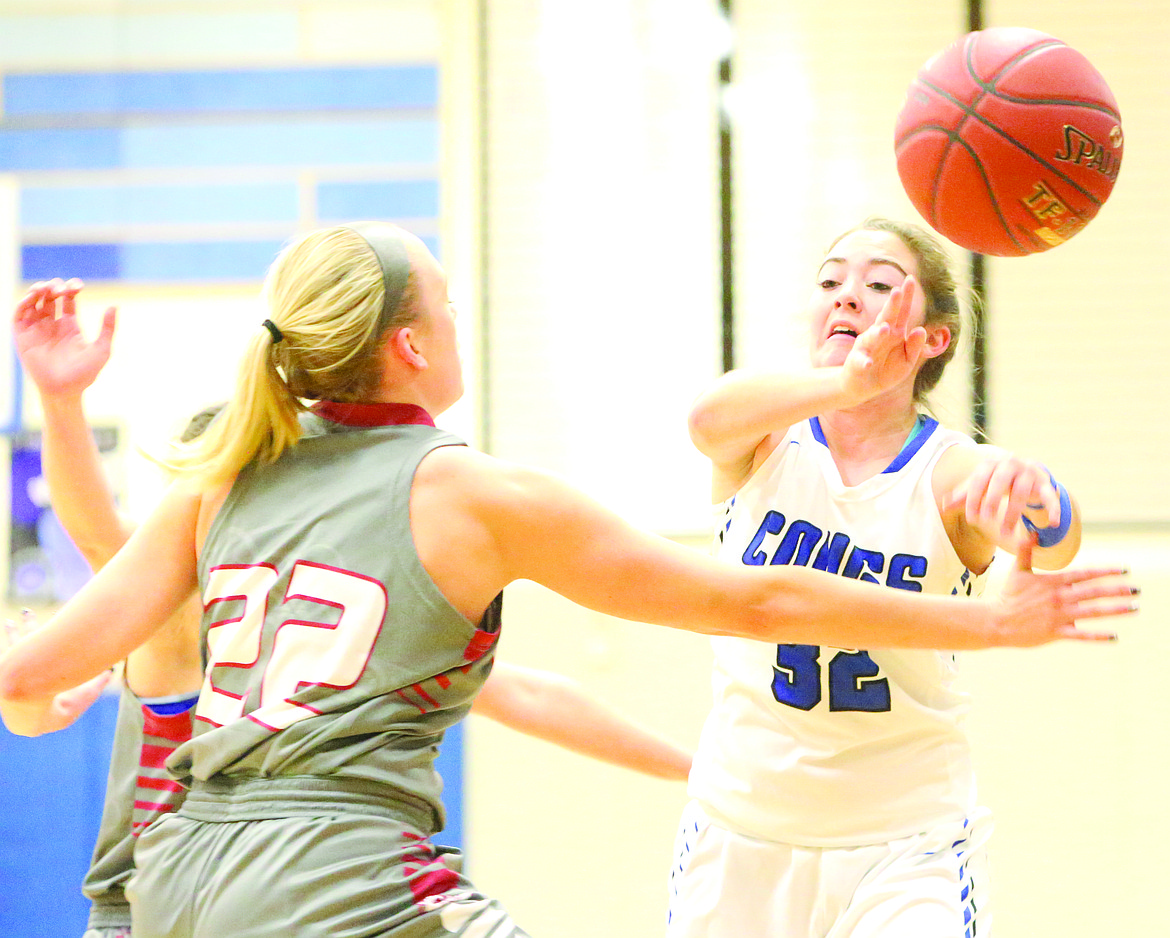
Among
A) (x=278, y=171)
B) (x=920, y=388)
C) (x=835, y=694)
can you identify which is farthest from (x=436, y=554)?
(x=278, y=171)

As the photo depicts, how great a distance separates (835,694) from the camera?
7.47 feet

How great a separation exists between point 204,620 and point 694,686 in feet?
8.90

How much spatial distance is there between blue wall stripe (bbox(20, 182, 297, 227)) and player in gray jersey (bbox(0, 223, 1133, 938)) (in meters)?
4.05

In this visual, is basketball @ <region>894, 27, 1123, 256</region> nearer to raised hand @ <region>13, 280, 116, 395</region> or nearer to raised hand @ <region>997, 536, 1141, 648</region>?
raised hand @ <region>997, 536, 1141, 648</region>

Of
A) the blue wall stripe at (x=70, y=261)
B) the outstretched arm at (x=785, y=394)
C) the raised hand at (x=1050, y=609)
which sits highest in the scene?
the blue wall stripe at (x=70, y=261)

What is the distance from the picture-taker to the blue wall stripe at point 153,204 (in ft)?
17.3

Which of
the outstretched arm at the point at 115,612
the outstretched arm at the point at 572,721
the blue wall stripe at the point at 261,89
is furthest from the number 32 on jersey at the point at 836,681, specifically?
the blue wall stripe at the point at 261,89

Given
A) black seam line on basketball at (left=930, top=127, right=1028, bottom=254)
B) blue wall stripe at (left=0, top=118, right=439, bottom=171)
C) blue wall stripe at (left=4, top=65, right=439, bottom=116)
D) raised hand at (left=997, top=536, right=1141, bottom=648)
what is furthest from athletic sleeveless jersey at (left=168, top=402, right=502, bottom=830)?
blue wall stripe at (left=4, top=65, right=439, bottom=116)

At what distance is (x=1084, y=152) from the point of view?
2393 millimetres

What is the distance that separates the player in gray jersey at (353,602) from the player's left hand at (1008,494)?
9 cm

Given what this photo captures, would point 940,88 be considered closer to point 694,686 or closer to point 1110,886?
point 694,686

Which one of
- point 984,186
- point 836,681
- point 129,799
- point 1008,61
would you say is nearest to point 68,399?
point 129,799

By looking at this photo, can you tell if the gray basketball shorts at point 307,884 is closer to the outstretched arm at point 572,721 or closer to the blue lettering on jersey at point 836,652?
the outstretched arm at point 572,721

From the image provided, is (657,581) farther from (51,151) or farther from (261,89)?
(261,89)
